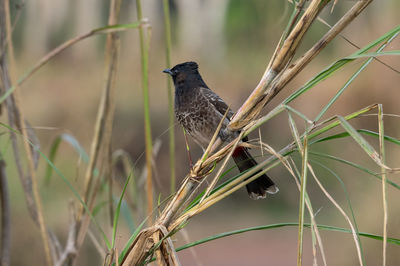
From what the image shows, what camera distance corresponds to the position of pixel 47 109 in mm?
7324

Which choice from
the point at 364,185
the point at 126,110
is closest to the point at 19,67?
the point at 126,110

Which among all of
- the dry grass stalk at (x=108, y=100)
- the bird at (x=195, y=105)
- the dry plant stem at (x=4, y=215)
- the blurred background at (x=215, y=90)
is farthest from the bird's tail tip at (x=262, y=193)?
the blurred background at (x=215, y=90)

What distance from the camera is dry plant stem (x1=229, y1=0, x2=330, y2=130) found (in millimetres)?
768

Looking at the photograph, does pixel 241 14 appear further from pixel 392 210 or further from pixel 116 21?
pixel 116 21

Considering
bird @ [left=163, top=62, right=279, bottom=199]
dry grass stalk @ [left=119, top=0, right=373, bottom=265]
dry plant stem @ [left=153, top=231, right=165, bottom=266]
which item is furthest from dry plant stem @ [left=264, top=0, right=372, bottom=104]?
bird @ [left=163, top=62, right=279, bottom=199]

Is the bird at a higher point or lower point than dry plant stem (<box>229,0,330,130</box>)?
higher

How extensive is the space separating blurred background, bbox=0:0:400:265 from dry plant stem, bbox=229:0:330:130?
4388 millimetres

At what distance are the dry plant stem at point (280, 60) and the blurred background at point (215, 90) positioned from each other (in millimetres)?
4388

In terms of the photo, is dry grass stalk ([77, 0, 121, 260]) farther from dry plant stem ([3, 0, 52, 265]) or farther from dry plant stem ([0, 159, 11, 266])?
dry plant stem ([0, 159, 11, 266])

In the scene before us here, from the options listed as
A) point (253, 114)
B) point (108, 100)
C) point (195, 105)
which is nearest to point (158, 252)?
point (253, 114)

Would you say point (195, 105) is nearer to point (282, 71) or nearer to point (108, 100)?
point (108, 100)

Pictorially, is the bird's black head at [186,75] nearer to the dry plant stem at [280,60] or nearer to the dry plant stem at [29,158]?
the dry plant stem at [29,158]

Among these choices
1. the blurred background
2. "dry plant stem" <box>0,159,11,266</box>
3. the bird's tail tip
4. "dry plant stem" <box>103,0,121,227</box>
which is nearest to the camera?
"dry plant stem" <box>103,0,121,227</box>

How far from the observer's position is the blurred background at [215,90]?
6211 mm
